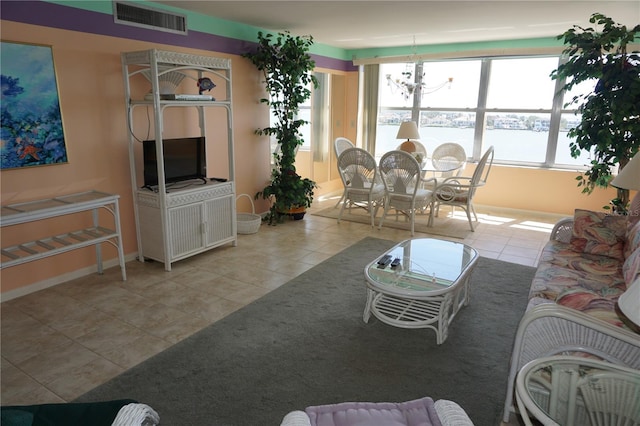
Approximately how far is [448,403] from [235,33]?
178 inches

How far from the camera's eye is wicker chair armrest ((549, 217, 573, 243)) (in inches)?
136

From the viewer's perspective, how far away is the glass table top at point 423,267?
9.00 ft

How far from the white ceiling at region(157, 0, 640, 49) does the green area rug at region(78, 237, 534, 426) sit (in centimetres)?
259

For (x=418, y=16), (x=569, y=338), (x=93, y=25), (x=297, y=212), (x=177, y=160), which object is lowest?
(x=297, y=212)

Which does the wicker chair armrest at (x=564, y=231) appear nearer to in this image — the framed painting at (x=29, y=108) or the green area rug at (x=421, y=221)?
the green area rug at (x=421, y=221)

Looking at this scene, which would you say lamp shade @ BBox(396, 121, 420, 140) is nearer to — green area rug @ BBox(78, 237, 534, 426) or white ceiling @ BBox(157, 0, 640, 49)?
white ceiling @ BBox(157, 0, 640, 49)

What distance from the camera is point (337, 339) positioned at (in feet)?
9.04

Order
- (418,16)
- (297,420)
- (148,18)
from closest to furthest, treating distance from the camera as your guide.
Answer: (297,420) → (148,18) → (418,16)

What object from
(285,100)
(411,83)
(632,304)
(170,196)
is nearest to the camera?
(632,304)

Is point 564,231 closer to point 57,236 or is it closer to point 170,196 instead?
point 170,196

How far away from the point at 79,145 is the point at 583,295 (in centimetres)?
378

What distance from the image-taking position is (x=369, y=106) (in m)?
7.09

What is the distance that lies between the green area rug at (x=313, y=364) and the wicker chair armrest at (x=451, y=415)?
0.72 metres

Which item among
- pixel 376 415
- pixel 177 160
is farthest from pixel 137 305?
pixel 376 415
